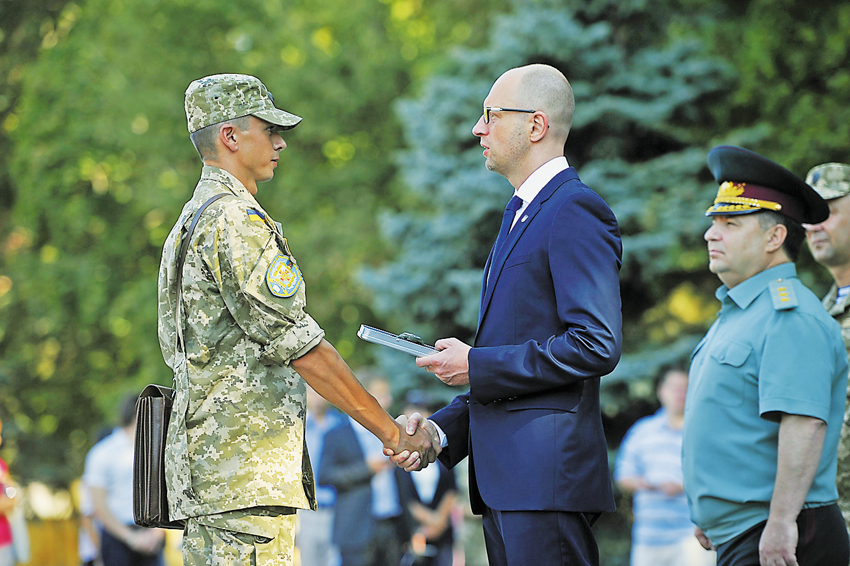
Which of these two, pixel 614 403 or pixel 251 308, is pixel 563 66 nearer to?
pixel 614 403

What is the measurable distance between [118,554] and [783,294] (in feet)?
20.8

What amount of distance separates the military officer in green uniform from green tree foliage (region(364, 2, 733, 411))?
19.9 feet

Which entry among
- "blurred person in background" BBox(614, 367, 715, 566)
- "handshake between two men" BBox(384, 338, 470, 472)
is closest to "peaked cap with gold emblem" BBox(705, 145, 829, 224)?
"handshake between two men" BBox(384, 338, 470, 472)

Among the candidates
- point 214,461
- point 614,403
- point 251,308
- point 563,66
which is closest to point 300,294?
point 251,308

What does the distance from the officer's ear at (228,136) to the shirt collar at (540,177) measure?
1.10m

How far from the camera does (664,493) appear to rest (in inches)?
288

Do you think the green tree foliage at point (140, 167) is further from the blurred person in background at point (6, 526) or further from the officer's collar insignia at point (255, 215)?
the officer's collar insignia at point (255, 215)

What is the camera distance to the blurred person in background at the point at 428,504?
8844mm

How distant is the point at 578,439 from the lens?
3303mm

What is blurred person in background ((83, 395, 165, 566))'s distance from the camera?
8008 millimetres

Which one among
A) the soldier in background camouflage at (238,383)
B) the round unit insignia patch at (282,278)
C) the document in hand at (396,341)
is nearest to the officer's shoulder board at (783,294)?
the document in hand at (396,341)

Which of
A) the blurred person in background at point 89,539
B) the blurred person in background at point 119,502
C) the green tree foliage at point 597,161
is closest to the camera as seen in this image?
the blurred person in background at point 119,502

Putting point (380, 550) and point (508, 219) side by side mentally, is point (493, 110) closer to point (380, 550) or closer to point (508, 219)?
point (508, 219)

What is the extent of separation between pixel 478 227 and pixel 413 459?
7082 millimetres
